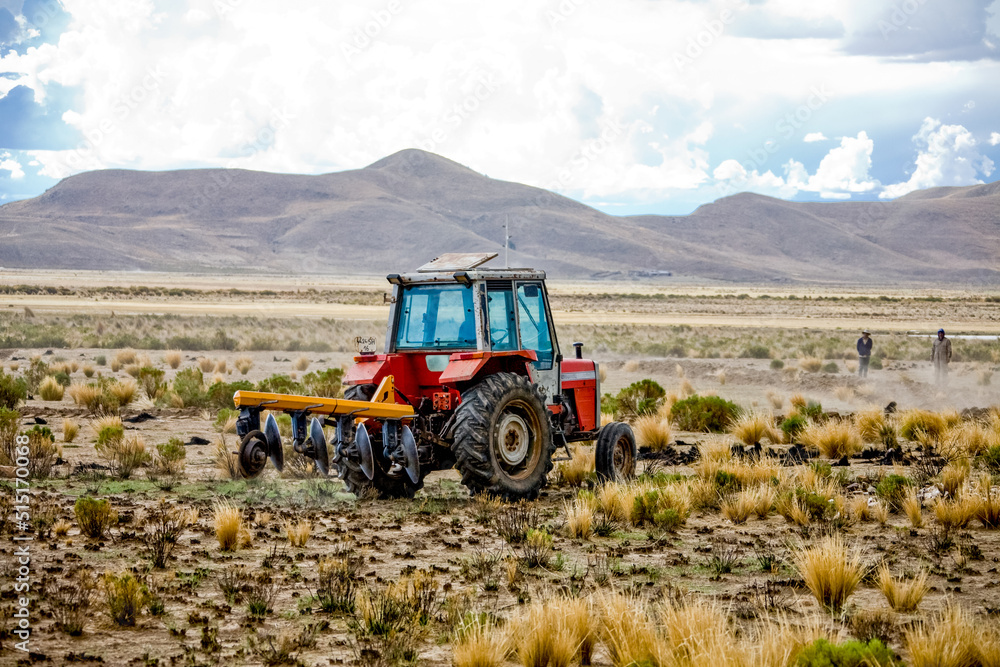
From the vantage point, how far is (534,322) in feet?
37.3

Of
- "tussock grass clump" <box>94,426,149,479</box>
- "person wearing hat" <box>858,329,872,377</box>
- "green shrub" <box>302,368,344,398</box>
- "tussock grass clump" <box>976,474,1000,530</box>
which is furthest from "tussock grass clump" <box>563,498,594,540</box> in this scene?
"person wearing hat" <box>858,329,872,377</box>

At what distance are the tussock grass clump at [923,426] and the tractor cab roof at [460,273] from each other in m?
8.68

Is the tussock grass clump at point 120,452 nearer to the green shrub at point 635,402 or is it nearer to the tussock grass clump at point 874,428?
the green shrub at point 635,402

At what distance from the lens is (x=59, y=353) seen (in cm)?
3525

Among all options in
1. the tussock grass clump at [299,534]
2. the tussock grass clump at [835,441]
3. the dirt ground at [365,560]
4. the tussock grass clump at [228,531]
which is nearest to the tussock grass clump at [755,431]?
the dirt ground at [365,560]

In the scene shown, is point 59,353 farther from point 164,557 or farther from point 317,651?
point 317,651

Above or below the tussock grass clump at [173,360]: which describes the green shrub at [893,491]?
below

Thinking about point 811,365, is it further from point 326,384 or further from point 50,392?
point 50,392

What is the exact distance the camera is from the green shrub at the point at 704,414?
1889 centimetres

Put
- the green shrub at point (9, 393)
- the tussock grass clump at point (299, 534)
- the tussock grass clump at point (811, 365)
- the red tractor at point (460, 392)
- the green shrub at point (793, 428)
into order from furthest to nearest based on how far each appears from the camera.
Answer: the tussock grass clump at point (811, 365)
the green shrub at point (9, 393)
the green shrub at point (793, 428)
the red tractor at point (460, 392)
the tussock grass clump at point (299, 534)

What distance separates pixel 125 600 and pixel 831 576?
4.86 metres

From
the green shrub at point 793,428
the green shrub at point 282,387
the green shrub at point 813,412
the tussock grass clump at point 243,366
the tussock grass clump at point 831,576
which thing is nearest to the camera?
the tussock grass clump at point 831,576

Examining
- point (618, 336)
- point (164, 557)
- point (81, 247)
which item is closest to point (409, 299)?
point (164, 557)

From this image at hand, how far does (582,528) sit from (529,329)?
262 cm
